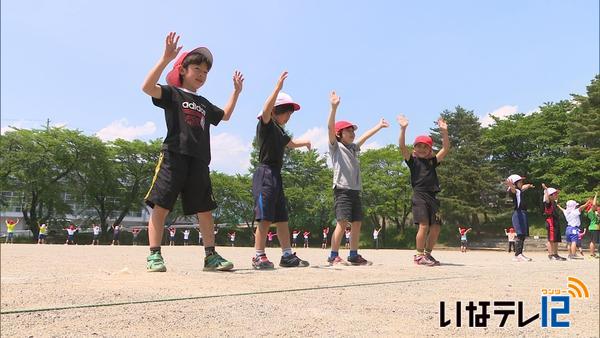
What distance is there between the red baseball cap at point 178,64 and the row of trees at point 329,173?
36.9 metres

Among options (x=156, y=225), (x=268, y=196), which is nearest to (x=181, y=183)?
(x=156, y=225)

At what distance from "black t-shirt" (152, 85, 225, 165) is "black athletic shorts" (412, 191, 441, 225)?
3.38 metres

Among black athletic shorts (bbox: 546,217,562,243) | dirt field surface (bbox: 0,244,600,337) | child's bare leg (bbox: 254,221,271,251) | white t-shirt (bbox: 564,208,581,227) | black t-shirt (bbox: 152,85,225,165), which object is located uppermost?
black t-shirt (bbox: 152,85,225,165)

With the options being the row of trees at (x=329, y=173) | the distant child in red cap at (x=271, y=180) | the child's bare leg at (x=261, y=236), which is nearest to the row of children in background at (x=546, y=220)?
the distant child in red cap at (x=271, y=180)

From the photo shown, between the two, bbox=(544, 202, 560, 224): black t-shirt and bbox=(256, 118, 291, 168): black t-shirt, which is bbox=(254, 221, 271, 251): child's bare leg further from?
bbox=(544, 202, 560, 224): black t-shirt

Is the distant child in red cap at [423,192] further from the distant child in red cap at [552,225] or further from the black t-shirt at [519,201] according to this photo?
the distant child in red cap at [552,225]

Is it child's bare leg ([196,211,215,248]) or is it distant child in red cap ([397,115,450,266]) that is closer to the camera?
child's bare leg ([196,211,215,248])

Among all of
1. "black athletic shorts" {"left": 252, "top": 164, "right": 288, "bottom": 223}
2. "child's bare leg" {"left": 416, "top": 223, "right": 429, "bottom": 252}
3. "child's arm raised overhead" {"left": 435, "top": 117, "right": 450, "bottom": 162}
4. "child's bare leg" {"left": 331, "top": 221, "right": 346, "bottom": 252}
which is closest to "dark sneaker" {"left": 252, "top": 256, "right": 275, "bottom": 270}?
"black athletic shorts" {"left": 252, "top": 164, "right": 288, "bottom": 223}

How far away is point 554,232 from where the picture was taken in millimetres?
10641

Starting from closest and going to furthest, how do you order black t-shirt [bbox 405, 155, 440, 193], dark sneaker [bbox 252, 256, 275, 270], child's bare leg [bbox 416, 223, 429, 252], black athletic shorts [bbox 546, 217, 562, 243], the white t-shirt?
dark sneaker [bbox 252, 256, 275, 270] < child's bare leg [bbox 416, 223, 429, 252] < black t-shirt [bbox 405, 155, 440, 193] < black athletic shorts [bbox 546, 217, 562, 243] < the white t-shirt

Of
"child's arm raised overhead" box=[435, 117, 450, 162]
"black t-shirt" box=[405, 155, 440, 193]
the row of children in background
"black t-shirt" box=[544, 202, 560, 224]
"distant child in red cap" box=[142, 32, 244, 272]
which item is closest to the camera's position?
"distant child in red cap" box=[142, 32, 244, 272]

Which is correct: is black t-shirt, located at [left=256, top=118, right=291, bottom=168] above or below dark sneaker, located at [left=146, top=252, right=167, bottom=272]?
above

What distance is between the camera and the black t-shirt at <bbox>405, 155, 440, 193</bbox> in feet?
22.5

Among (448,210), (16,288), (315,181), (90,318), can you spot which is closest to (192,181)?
(16,288)
